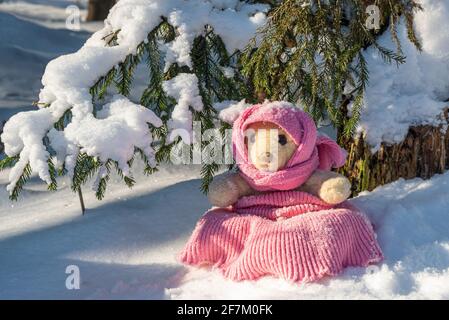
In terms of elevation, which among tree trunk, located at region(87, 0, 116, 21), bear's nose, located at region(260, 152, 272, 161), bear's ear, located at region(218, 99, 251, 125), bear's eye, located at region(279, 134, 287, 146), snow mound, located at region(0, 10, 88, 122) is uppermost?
tree trunk, located at region(87, 0, 116, 21)

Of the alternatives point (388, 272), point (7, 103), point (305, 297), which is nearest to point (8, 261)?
point (305, 297)

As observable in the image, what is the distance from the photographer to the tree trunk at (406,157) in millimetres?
2580

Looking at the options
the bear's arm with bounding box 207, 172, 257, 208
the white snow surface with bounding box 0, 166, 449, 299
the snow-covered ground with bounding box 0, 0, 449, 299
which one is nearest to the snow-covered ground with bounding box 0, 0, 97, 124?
the snow-covered ground with bounding box 0, 0, 449, 299

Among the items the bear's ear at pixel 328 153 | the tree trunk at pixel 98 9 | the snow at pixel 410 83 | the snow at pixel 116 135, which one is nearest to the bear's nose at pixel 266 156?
the bear's ear at pixel 328 153

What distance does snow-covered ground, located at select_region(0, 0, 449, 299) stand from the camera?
200 centimetres

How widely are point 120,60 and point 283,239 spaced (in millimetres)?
998

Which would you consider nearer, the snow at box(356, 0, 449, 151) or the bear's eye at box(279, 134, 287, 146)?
the bear's eye at box(279, 134, 287, 146)

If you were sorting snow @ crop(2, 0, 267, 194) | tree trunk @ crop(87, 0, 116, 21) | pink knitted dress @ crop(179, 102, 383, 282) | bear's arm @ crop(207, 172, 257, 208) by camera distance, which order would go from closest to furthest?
1. pink knitted dress @ crop(179, 102, 383, 282)
2. snow @ crop(2, 0, 267, 194)
3. bear's arm @ crop(207, 172, 257, 208)
4. tree trunk @ crop(87, 0, 116, 21)

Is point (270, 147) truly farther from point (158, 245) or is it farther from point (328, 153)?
point (158, 245)

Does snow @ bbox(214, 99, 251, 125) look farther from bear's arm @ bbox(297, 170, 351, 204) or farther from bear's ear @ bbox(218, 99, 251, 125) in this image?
bear's arm @ bbox(297, 170, 351, 204)

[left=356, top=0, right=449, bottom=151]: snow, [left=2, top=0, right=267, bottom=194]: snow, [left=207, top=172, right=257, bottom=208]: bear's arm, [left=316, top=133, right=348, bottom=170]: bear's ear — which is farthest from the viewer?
[left=356, top=0, right=449, bottom=151]: snow

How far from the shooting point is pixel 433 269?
6.72ft

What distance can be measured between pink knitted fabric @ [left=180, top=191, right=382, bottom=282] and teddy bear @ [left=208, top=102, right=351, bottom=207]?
0.05m

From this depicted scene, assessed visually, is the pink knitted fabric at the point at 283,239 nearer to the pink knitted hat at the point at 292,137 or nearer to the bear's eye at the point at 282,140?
the pink knitted hat at the point at 292,137
